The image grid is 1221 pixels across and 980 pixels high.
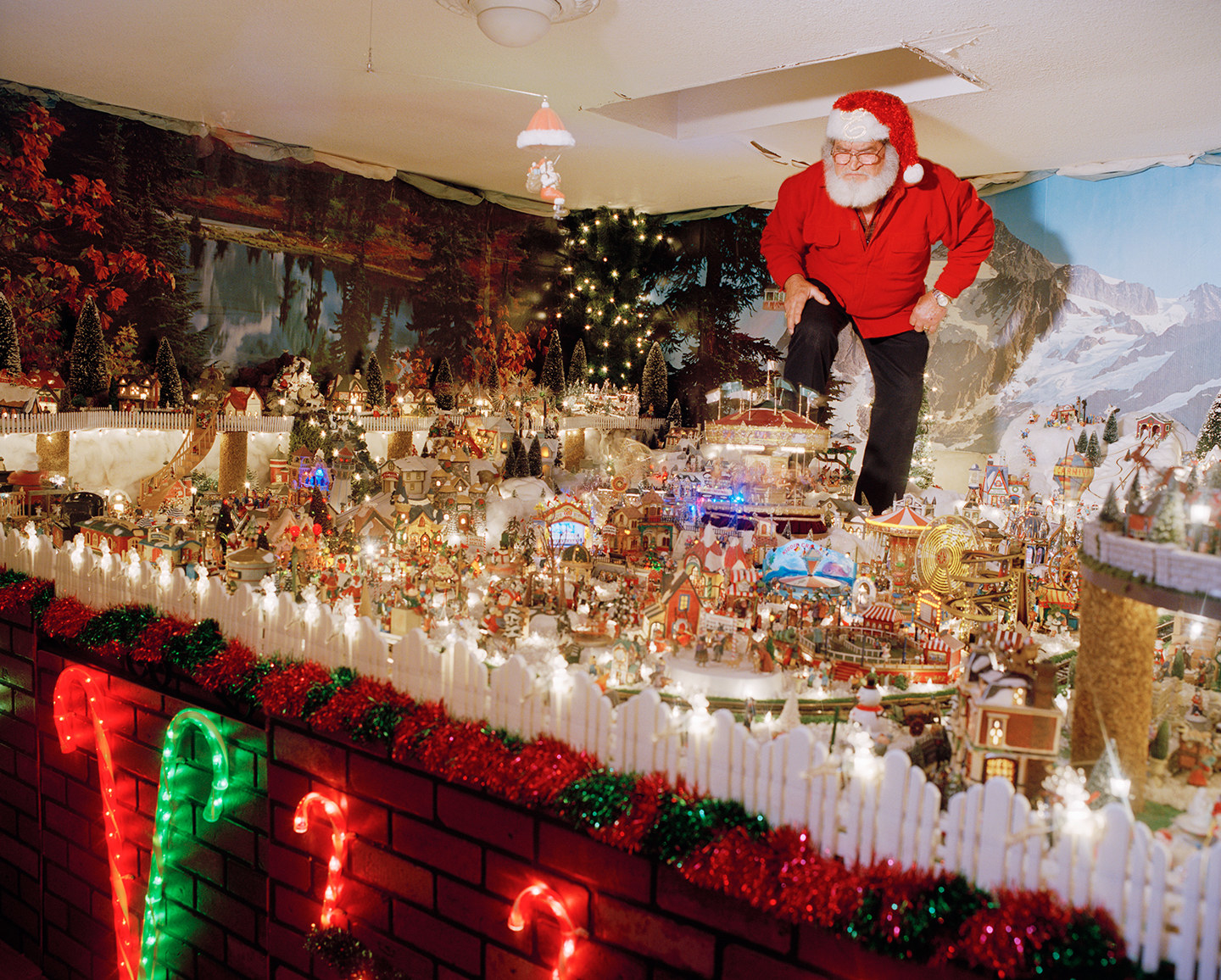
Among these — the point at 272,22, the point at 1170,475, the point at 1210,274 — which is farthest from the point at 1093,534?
the point at 1210,274

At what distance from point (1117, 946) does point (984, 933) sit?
24 centimetres

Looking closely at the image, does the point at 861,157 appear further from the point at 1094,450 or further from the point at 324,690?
the point at 1094,450

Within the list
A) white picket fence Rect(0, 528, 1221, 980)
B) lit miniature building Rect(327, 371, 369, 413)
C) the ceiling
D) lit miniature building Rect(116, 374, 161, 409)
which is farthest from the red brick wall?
lit miniature building Rect(327, 371, 369, 413)

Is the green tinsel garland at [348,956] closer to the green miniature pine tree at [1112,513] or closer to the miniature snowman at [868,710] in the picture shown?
the miniature snowman at [868,710]

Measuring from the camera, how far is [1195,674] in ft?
10.3

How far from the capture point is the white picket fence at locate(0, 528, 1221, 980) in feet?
5.35

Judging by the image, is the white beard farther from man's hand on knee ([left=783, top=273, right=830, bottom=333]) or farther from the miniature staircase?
the miniature staircase

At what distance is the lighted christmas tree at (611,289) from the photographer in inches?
376

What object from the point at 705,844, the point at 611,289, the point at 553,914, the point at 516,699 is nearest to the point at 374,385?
the point at 611,289

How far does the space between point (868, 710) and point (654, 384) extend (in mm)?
7471

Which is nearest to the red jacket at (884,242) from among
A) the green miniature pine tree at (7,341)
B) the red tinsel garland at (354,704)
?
the red tinsel garland at (354,704)

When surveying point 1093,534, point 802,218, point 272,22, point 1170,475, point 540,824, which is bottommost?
point 540,824

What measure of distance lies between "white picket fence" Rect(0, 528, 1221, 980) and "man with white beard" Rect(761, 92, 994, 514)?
288cm

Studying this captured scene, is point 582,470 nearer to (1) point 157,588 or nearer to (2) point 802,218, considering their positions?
(2) point 802,218
